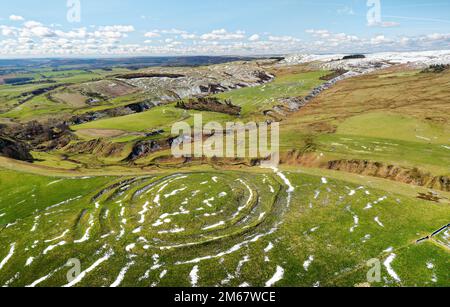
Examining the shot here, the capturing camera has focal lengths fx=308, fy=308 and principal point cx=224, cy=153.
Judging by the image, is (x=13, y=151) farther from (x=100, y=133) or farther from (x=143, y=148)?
(x=143, y=148)

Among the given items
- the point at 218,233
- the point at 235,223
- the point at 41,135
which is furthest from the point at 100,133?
the point at 218,233

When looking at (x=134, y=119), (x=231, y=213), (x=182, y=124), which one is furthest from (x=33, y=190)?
(x=134, y=119)

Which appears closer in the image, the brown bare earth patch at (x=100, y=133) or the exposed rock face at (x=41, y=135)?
the brown bare earth patch at (x=100, y=133)

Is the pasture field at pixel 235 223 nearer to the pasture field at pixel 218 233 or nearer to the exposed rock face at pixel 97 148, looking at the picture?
the pasture field at pixel 218 233
